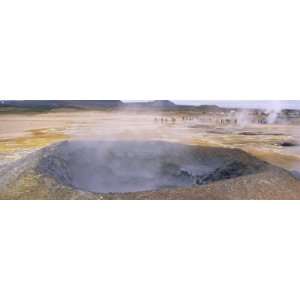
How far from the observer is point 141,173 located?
4.27 m

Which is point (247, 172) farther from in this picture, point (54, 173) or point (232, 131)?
point (54, 173)

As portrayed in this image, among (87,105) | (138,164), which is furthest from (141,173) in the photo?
(87,105)

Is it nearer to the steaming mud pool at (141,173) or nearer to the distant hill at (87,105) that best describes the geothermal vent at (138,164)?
the steaming mud pool at (141,173)

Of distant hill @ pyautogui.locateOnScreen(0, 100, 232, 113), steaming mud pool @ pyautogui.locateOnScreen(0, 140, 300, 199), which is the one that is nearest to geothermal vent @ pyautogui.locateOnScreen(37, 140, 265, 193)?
steaming mud pool @ pyautogui.locateOnScreen(0, 140, 300, 199)

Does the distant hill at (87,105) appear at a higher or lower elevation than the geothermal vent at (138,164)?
higher

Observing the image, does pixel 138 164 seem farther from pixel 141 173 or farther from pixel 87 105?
pixel 87 105

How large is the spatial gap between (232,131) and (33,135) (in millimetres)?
2397

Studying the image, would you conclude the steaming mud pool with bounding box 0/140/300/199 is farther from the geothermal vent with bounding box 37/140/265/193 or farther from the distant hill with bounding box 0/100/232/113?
the distant hill with bounding box 0/100/232/113

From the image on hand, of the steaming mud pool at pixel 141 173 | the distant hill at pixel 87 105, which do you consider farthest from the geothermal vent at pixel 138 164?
the distant hill at pixel 87 105

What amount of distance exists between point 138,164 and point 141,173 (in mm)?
124

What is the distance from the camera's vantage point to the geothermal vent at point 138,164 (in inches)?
158

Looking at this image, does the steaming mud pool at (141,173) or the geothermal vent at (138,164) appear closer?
the steaming mud pool at (141,173)
